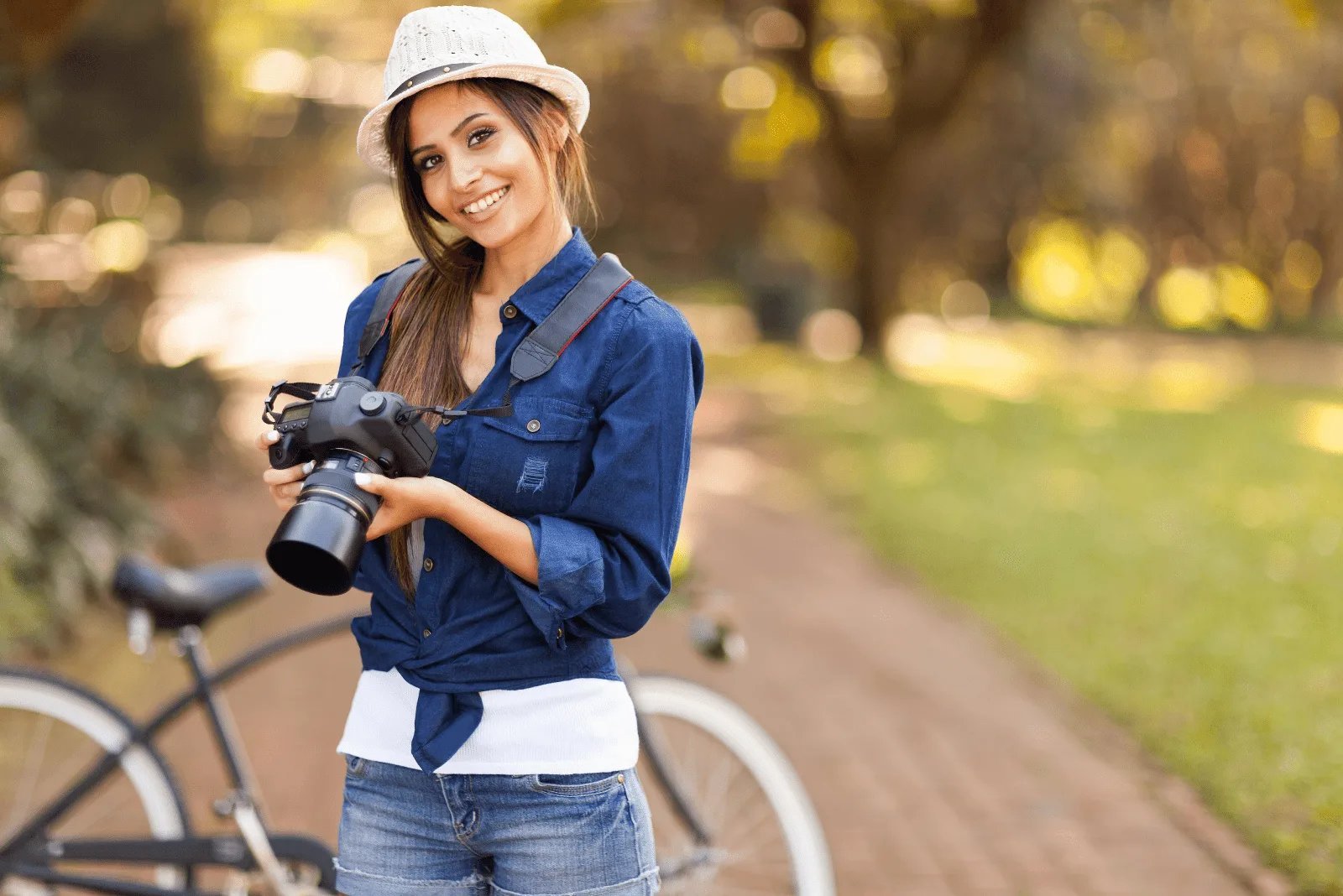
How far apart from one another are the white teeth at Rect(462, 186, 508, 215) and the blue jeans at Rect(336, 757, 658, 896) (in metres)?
0.84

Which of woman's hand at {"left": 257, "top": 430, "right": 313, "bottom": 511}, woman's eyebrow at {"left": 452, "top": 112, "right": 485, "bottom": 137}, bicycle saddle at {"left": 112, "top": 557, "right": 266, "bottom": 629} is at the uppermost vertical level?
woman's eyebrow at {"left": 452, "top": 112, "right": 485, "bottom": 137}

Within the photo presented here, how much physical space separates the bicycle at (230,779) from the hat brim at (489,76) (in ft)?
4.07

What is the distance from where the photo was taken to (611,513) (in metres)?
1.89

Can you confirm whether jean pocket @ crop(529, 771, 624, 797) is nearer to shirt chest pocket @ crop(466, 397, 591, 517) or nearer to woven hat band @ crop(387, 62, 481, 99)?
shirt chest pocket @ crop(466, 397, 591, 517)

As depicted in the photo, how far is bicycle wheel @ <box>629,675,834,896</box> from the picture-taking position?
3.05 meters

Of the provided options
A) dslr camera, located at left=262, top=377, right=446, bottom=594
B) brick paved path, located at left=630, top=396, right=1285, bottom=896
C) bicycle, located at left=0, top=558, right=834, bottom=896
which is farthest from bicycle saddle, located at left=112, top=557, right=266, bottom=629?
brick paved path, located at left=630, top=396, right=1285, bottom=896

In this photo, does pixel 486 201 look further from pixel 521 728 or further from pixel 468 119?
pixel 521 728

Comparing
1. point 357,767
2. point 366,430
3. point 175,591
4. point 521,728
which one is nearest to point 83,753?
point 175,591

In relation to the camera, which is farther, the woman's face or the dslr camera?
the woman's face

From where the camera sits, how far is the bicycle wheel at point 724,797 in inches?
120

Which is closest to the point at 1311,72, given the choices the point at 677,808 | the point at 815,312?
the point at 815,312

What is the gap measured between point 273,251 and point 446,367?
38.5 metres

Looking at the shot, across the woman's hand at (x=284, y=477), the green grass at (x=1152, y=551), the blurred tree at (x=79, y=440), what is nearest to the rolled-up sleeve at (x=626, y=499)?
the woman's hand at (x=284, y=477)

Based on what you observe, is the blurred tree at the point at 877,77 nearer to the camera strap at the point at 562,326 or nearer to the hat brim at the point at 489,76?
the hat brim at the point at 489,76
